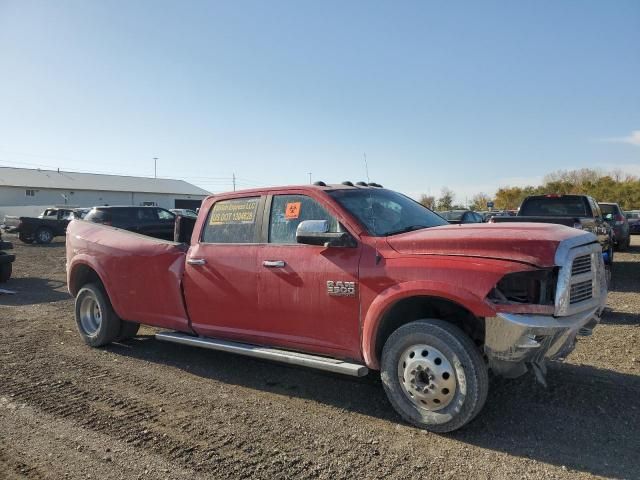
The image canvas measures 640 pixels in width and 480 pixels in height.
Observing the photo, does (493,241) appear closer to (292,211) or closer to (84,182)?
(292,211)

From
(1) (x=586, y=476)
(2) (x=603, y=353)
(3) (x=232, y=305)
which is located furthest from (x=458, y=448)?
(2) (x=603, y=353)

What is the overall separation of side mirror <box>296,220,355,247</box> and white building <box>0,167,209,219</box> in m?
48.4

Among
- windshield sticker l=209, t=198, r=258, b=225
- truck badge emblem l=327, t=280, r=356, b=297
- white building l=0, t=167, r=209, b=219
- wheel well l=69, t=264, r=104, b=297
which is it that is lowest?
wheel well l=69, t=264, r=104, b=297

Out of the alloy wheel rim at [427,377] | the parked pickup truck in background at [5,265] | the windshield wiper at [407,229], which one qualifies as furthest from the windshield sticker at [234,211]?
the parked pickup truck in background at [5,265]

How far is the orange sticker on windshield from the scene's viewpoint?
4.74 metres

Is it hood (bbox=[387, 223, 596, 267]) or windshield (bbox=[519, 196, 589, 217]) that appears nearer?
hood (bbox=[387, 223, 596, 267])

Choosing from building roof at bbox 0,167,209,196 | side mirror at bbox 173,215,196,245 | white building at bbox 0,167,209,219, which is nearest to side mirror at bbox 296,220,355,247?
side mirror at bbox 173,215,196,245

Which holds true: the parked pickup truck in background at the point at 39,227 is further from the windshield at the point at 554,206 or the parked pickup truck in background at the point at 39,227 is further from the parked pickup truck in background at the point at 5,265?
the windshield at the point at 554,206

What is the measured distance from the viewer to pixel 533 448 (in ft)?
11.4

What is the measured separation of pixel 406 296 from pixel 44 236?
27.1 m

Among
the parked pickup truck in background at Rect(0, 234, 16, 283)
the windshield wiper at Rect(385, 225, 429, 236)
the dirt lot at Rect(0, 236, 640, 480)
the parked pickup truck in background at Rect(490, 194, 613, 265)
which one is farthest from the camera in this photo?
the parked pickup truck in background at Rect(0, 234, 16, 283)

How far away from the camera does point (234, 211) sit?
5273 millimetres

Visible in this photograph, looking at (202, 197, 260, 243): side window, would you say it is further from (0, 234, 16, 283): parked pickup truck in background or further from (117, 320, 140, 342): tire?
(0, 234, 16, 283): parked pickup truck in background

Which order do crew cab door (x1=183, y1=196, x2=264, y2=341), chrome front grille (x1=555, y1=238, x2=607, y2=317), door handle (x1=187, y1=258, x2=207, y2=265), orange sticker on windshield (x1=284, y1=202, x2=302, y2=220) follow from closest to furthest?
1. chrome front grille (x1=555, y1=238, x2=607, y2=317)
2. orange sticker on windshield (x1=284, y1=202, x2=302, y2=220)
3. crew cab door (x1=183, y1=196, x2=264, y2=341)
4. door handle (x1=187, y1=258, x2=207, y2=265)
